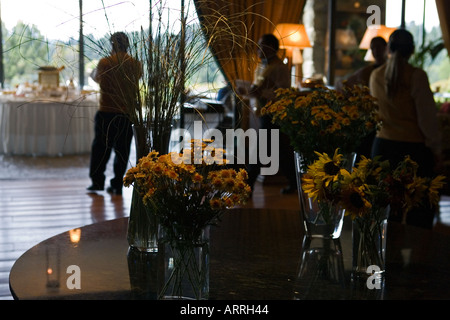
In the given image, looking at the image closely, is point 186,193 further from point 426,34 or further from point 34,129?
point 426,34

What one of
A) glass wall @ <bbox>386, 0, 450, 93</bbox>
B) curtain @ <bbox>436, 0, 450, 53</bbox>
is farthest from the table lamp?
glass wall @ <bbox>386, 0, 450, 93</bbox>

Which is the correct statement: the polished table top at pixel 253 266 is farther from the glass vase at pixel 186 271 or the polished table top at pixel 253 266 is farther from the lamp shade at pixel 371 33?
the lamp shade at pixel 371 33

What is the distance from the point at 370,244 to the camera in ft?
4.87

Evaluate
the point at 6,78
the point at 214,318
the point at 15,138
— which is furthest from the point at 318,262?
the point at 6,78

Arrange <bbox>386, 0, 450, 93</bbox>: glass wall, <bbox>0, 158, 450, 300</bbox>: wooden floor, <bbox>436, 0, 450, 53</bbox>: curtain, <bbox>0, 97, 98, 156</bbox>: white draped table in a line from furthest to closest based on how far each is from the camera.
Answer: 1. <bbox>386, 0, 450, 93</bbox>: glass wall
2. <bbox>0, 97, 98, 156</bbox>: white draped table
3. <bbox>436, 0, 450, 53</bbox>: curtain
4. <bbox>0, 158, 450, 300</bbox>: wooden floor

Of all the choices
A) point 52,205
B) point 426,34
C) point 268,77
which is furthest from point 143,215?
point 426,34

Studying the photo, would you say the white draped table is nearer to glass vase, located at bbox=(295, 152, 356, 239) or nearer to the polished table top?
the polished table top

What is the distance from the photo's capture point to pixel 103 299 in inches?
51.2

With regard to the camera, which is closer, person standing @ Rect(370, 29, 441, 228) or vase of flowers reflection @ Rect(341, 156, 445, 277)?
vase of flowers reflection @ Rect(341, 156, 445, 277)

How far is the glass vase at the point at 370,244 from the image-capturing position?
1.47 m

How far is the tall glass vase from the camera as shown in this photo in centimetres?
161

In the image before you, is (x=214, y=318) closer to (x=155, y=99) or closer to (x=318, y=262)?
(x=318, y=262)

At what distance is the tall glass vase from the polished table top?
0.16 ft

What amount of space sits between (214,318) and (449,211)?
4.35 metres
